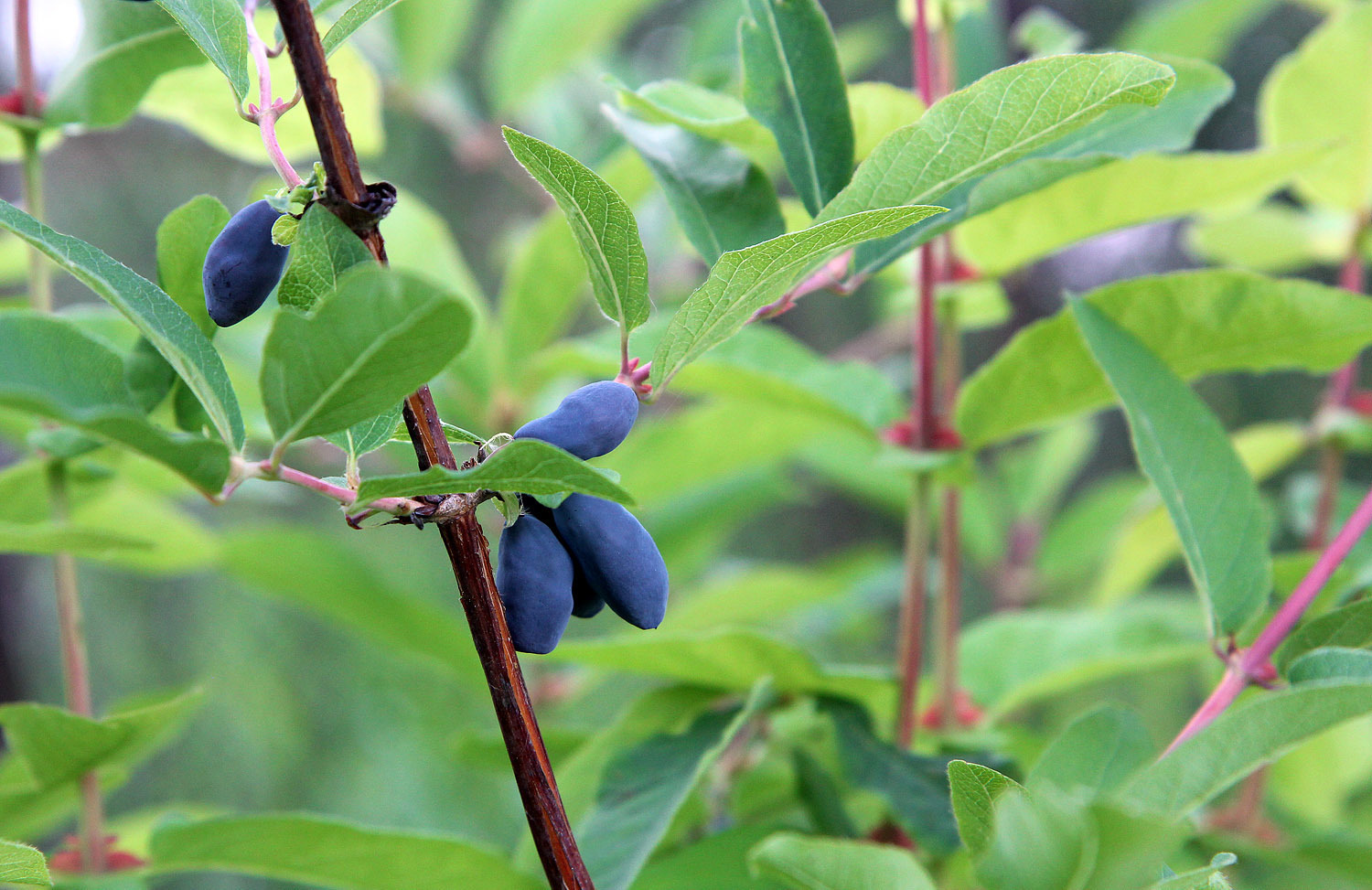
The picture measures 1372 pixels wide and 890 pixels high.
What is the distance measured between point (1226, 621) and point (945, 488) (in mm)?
360

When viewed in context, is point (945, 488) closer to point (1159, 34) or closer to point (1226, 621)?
point (1226, 621)

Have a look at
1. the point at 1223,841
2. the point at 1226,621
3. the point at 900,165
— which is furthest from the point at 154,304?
the point at 1223,841

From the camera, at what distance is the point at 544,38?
1448 millimetres

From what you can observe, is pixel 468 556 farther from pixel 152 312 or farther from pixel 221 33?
pixel 221 33

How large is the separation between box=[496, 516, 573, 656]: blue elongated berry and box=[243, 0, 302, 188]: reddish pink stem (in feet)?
0.54

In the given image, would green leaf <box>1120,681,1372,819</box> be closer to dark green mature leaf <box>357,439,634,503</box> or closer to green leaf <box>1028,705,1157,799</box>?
green leaf <box>1028,705,1157,799</box>

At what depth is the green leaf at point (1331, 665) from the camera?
0.47 m

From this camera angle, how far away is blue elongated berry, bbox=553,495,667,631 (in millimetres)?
433

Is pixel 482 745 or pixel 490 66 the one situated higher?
pixel 490 66

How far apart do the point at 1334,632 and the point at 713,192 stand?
1.25ft

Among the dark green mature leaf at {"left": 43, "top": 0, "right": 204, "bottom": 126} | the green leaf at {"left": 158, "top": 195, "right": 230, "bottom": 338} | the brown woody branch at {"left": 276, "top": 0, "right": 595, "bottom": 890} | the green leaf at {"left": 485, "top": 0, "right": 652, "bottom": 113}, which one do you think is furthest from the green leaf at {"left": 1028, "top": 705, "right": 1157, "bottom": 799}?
the green leaf at {"left": 485, "top": 0, "right": 652, "bottom": 113}

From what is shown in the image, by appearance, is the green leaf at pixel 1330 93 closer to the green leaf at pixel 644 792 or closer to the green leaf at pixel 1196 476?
the green leaf at pixel 1196 476

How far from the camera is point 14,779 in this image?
29.4 inches

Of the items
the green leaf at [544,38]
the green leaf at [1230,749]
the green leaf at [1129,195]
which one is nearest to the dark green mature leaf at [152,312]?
the green leaf at [1230,749]
